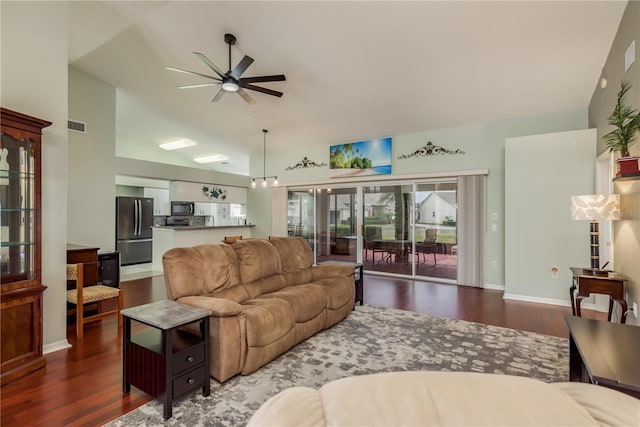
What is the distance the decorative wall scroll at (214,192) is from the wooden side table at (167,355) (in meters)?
6.07

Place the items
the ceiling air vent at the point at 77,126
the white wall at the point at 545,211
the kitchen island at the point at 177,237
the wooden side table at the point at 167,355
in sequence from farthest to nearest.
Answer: the kitchen island at the point at 177,237 → the ceiling air vent at the point at 77,126 → the white wall at the point at 545,211 → the wooden side table at the point at 167,355

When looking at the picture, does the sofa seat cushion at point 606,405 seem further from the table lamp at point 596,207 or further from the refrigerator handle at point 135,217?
the refrigerator handle at point 135,217

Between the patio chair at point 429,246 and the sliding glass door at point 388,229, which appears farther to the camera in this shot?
the sliding glass door at point 388,229

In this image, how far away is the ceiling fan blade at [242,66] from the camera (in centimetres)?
323

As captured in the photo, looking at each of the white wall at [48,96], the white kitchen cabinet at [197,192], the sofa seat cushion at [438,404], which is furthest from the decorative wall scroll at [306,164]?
the sofa seat cushion at [438,404]

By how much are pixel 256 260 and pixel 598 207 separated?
11.9 ft

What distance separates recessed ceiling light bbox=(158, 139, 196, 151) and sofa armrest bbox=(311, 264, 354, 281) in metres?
6.10

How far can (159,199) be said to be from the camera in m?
9.00

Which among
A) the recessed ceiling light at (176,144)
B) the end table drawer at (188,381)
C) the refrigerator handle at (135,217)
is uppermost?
the recessed ceiling light at (176,144)

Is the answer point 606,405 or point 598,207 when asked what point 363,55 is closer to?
point 598,207

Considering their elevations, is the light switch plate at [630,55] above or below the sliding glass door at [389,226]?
above

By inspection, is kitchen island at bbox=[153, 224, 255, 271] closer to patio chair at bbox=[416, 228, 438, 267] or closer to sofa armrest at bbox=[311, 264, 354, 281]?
sofa armrest at bbox=[311, 264, 354, 281]

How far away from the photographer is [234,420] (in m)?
1.91

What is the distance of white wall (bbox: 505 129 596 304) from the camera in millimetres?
4348
